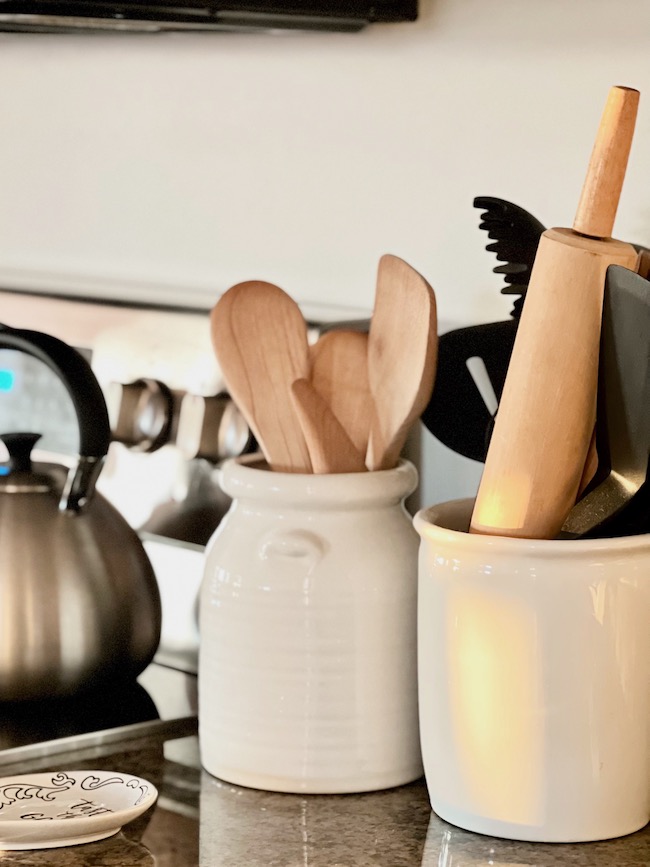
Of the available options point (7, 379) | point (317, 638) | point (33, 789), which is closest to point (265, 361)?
point (317, 638)

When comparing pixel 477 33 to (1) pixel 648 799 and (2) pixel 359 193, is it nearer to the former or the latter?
(2) pixel 359 193

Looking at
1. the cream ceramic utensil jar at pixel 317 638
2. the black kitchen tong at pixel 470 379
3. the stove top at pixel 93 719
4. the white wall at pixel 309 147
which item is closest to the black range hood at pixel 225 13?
the white wall at pixel 309 147

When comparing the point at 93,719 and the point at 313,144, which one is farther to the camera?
the point at 313,144

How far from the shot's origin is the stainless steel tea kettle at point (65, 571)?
2.64 ft

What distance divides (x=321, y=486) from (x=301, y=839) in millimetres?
175

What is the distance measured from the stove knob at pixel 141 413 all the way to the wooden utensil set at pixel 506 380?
28cm

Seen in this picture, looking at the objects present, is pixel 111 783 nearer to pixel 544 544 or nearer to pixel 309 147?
pixel 544 544

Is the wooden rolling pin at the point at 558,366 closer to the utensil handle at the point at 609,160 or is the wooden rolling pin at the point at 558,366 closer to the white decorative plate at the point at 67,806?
the utensil handle at the point at 609,160

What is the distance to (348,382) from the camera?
71cm

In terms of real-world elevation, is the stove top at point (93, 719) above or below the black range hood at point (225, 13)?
below

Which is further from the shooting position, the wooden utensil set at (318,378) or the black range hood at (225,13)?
the black range hood at (225,13)

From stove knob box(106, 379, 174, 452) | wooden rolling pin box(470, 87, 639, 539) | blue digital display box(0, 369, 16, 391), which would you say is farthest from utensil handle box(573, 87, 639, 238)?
blue digital display box(0, 369, 16, 391)

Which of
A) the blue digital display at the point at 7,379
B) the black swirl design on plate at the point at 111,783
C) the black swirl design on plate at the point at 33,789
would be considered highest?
the blue digital display at the point at 7,379

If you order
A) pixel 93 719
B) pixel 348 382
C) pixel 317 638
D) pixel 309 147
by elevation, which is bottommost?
pixel 93 719
